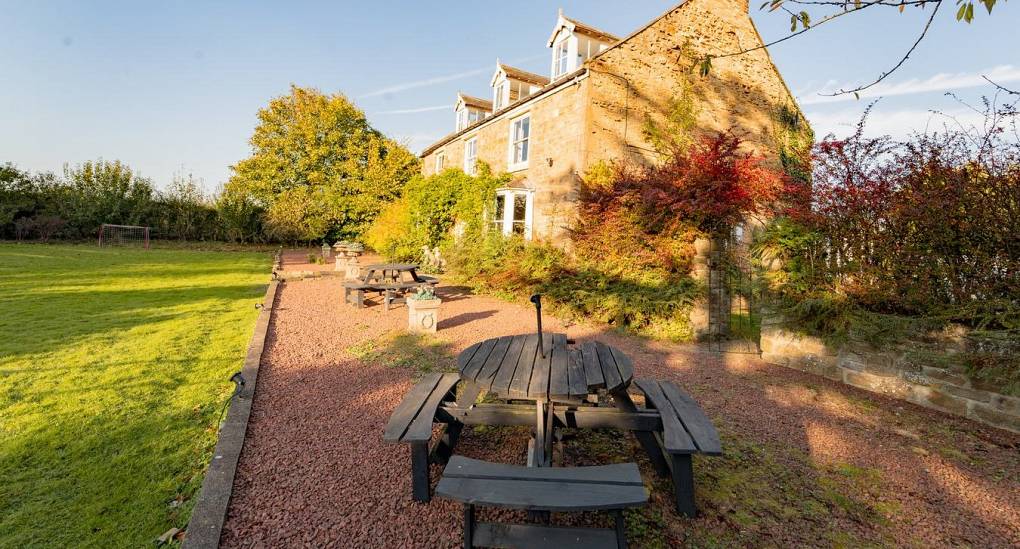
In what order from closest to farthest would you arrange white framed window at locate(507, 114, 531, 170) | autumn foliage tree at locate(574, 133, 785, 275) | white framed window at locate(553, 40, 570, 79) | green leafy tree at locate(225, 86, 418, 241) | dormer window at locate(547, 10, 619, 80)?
autumn foliage tree at locate(574, 133, 785, 275) → dormer window at locate(547, 10, 619, 80) → white framed window at locate(553, 40, 570, 79) → white framed window at locate(507, 114, 531, 170) → green leafy tree at locate(225, 86, 418, 241)

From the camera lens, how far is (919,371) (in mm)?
4789

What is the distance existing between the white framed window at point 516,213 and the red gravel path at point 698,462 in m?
7.98

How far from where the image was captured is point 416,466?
2.82 metres

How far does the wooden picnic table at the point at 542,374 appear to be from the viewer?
9.21ft

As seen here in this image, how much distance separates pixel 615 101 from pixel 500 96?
5.70 m

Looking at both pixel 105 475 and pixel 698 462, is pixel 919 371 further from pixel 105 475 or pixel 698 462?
pixel 105 475

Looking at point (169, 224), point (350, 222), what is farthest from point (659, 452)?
point (169, 224)

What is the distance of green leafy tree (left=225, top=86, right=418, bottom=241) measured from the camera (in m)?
26.7

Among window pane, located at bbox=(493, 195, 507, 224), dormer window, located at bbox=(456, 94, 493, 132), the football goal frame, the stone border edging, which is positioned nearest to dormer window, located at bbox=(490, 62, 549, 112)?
dormer window, located at bbox=(456, 94, 493, 132)

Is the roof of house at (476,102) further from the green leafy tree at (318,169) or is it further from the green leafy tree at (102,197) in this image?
the green leafy tree at (102,197)

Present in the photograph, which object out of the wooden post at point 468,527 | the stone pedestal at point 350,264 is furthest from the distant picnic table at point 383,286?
the wooden post at point 468,527

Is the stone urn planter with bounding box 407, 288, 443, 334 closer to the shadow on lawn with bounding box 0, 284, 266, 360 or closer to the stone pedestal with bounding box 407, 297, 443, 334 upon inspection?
the stone pedestal with bounding box 407, 297, 443, 334

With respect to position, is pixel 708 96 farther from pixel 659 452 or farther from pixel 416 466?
pixel 416 466

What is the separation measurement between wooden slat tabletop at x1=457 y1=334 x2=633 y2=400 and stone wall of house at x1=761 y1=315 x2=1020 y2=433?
12.1ft
